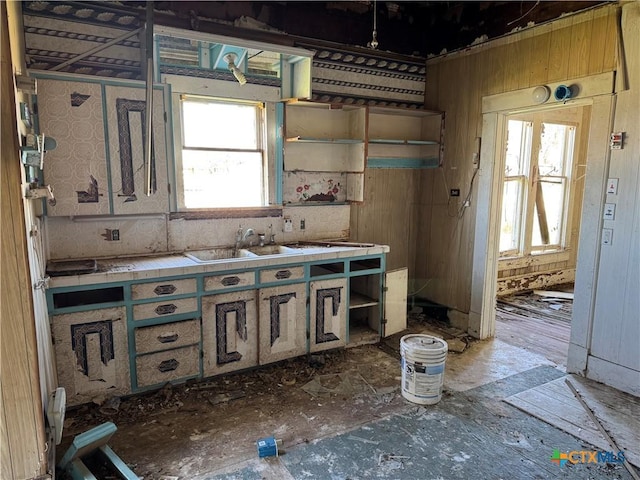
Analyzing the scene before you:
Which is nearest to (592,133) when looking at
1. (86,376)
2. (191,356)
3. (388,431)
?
(388,431)

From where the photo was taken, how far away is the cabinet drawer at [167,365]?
9.65 ft

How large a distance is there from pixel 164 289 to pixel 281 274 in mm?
862

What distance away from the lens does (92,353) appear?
2.77 metres

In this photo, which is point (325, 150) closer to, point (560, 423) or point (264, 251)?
point (264, 251)

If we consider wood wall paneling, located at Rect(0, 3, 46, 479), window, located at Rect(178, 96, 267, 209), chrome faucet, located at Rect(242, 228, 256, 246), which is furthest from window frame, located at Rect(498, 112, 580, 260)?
wood wall paneling, located at Rect(0, 3, 46, 479)

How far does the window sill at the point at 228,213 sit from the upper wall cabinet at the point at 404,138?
115cm

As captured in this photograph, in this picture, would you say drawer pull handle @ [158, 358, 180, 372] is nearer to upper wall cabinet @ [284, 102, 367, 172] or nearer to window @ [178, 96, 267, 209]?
window @ [178, 96, 267, 209]

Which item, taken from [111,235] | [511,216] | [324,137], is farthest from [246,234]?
[511,216]

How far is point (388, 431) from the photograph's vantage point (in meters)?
2.65

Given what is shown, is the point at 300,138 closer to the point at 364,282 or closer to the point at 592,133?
the point at 364,282

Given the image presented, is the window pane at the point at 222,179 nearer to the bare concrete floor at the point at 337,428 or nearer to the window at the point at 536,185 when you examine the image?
the bare concrete floor at the point at 337,428

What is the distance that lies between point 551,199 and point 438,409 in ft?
13.9

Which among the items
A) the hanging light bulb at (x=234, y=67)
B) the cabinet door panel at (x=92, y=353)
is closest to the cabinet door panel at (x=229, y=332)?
the cabinet door panel at (x=92, y=353)

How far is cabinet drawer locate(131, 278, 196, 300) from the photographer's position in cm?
287
